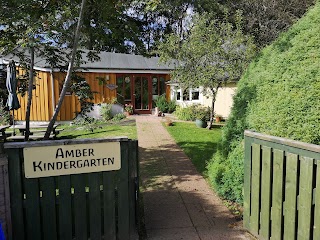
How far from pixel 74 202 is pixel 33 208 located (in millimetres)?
450

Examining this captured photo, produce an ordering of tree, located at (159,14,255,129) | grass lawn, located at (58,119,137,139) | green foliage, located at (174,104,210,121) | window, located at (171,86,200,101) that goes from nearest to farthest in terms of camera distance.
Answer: grass lawn, located at (58,119,137,139) < tree, located at (159,14,255,129) < green foliage, located at (174,104,210,121) < window, located at (171,86,200,101)

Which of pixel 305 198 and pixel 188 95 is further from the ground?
pixel 188 95

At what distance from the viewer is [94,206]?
3326mm

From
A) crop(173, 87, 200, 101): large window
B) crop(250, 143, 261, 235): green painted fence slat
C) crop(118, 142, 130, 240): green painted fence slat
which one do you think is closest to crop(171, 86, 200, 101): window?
crop(173, 87, 200, 101): large window

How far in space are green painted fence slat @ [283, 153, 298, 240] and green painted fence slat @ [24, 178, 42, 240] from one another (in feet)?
9.23

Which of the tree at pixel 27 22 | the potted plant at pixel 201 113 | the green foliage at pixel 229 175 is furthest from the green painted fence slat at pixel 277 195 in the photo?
the potted plant at pixel 201 113

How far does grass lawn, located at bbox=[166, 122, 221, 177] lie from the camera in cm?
735

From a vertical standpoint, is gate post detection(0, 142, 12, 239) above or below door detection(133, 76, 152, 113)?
below

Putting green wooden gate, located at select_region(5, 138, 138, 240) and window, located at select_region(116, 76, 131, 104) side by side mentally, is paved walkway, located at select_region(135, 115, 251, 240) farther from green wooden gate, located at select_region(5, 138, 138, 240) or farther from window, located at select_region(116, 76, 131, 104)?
window, located at select_region(116, 76, 131, 104)

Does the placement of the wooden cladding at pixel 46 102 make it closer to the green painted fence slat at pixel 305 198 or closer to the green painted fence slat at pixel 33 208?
the green painted fence slat at pixel 33 208

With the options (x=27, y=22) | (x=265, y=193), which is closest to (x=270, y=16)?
(x=27, y=22)

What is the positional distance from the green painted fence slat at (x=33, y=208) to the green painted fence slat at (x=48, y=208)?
2.1 inches

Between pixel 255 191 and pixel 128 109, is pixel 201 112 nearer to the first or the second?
pixel 128 109

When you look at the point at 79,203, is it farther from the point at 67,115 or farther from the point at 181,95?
the point at 181,95
